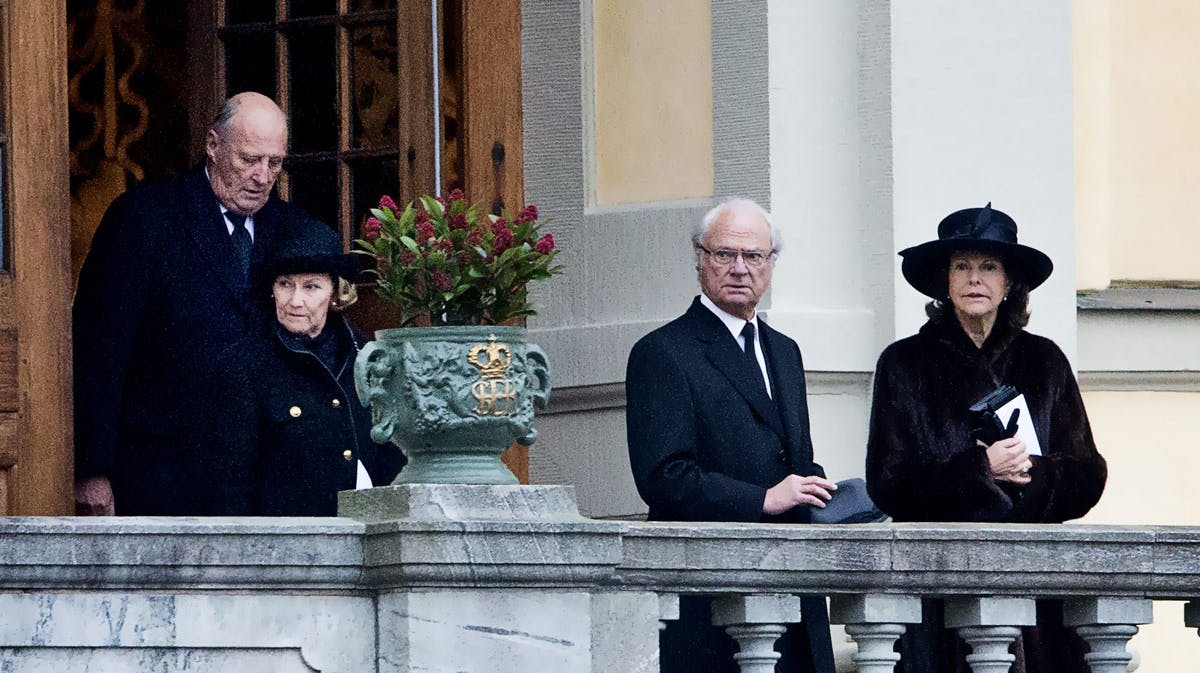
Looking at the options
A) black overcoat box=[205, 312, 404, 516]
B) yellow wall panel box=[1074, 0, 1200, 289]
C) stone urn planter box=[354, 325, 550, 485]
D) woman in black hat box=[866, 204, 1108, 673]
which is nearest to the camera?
stone urn planter box=[354, 325, 550, 485]

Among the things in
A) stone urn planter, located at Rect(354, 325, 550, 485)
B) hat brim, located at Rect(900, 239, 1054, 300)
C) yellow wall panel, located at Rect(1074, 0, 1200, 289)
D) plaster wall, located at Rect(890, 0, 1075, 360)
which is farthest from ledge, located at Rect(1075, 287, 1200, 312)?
stone urn planter, located at Rect(354, 325, 550, 485)

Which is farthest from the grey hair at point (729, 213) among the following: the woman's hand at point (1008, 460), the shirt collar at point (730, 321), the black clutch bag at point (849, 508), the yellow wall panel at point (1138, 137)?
the yellow wall panel at point (1138, 137)

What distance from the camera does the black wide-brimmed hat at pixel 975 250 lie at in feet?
20.2

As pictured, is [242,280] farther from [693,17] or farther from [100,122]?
[100,122]

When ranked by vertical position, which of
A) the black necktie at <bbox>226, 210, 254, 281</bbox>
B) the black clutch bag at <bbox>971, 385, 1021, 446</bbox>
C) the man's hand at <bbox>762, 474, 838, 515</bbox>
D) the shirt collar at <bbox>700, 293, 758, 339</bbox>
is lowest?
the man's hand at <bbox>762, 474, 838, 515</bbox>

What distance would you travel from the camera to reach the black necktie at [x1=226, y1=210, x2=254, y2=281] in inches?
252

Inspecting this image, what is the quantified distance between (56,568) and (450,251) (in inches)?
35.6

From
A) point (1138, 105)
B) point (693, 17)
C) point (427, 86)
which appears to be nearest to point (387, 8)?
point (427, 86)

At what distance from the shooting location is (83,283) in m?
6.49

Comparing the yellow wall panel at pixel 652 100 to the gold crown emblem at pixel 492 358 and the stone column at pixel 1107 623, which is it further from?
the gold crown emblem at pixel 492 358

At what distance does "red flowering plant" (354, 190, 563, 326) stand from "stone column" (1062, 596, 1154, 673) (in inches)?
51.2

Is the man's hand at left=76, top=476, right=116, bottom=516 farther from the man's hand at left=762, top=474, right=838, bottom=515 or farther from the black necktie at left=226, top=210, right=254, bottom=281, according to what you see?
the man's hand at left=762, top=474, right=838, bottom=515

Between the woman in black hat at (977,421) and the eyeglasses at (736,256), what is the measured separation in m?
0.34

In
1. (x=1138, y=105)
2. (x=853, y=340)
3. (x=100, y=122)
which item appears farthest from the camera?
(x=100, y=122)
